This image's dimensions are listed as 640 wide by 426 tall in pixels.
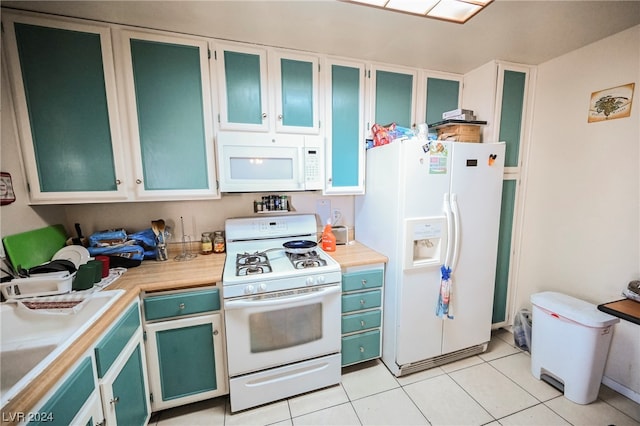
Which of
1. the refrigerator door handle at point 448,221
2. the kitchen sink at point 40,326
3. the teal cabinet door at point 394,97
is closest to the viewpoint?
the kitchen sink at point 40,326

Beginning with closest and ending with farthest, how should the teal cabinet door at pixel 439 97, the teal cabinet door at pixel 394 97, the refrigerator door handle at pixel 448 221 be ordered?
the refrigerator door handle at pixel 448 221, the teal cabinet door at pixel 394 97, the teal cabinet door at pixel 439 97

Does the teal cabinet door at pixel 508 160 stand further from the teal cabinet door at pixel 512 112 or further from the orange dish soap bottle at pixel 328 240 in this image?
the orange dish soap bottle at pixel 328 240

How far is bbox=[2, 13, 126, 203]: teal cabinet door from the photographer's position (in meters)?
1.38

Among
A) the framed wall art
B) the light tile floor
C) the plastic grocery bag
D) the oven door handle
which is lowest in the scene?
the light tile floor

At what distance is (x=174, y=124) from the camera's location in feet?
5.37

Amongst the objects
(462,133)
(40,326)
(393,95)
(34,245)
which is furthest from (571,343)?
(34,245)

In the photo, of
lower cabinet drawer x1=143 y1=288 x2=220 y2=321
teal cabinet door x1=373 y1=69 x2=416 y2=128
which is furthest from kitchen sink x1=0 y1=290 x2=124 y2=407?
teal cabinet door x1=373 y1=69 x2=416 y2=128

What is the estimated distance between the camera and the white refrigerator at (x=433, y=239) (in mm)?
1688

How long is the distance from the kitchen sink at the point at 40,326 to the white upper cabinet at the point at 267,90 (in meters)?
1.22

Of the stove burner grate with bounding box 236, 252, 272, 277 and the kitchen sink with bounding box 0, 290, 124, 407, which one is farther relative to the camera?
the stove burner grate with bounding box 236, 252, 272, 277

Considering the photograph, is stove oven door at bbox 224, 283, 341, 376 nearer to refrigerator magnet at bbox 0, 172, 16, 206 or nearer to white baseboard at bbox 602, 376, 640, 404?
refrigerator magnet at bbox 0, 172, 16, 206

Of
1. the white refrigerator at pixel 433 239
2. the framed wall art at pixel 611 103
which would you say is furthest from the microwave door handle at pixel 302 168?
the framed wall art at pixel 611 103

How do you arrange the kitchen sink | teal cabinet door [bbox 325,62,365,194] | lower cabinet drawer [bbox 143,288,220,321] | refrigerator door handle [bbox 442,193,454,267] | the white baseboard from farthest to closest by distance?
teal cabinet door [bbox 325,62,365,194]
refrigerator door handle [bbox 442,193,454,267]
the white baseboard
lower cabinet drawer [bbox 143,288,220,321]
the kitchen sink

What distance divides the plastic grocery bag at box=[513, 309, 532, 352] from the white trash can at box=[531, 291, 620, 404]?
0.29 m
